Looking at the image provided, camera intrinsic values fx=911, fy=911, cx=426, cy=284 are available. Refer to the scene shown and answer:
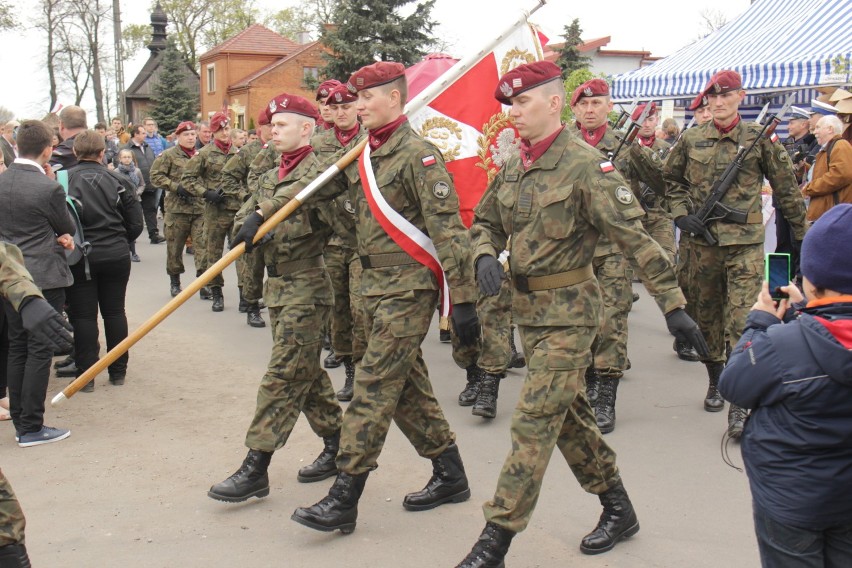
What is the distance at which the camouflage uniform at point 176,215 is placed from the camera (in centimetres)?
1127

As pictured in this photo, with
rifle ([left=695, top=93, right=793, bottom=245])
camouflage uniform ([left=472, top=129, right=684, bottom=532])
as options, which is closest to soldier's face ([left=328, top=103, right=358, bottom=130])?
camouflage uniform ([left=472, top=129, right=684, bottom=532])

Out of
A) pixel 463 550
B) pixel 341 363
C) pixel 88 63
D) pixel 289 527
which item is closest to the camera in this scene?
pixel 463 550

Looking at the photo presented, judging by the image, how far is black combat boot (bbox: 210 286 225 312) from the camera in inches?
415

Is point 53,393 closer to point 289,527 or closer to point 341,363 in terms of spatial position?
point 341,363

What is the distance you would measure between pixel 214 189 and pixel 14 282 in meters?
7.15

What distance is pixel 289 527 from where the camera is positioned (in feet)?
14.9

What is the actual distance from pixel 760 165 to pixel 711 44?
9225 mm

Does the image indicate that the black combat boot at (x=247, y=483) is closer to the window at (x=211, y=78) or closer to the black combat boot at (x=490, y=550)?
the black combat boot at (x=490, y=550)

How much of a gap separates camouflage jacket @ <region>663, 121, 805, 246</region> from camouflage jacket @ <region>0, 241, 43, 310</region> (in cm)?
437

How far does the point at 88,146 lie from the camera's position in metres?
7.01

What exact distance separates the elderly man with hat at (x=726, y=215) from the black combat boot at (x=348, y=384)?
258 centimetres

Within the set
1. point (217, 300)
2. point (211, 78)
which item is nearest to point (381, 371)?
point (217, 300)

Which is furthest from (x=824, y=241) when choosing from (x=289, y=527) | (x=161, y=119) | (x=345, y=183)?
(x=161, y=119)

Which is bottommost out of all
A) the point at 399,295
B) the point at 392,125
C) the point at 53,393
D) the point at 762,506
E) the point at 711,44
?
the point at 53,393
